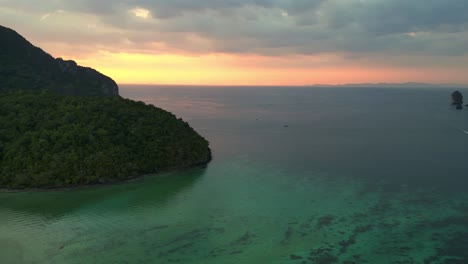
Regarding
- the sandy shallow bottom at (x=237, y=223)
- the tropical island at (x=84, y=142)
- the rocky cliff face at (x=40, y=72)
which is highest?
the rocky cliff face at (x=40, y=72)

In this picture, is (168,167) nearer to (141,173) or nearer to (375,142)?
(141,173)

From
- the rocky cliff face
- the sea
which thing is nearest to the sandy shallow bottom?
the sea

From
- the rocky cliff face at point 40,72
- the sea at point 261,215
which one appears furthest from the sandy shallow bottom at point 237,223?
the rocky cliff face at point 40,72

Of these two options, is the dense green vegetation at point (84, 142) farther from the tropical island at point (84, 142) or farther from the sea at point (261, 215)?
the sea at point (261, 215)

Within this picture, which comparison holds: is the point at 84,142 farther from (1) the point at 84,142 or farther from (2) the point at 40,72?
(2) the point at 40,72

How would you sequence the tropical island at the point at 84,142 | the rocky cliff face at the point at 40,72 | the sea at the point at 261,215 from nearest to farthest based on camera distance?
the sea at the point at 261,215 → the tropical island at the point at 84,142 → the rocky cliff face at the point at 40,72

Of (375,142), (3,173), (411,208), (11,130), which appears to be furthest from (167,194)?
(375,142)

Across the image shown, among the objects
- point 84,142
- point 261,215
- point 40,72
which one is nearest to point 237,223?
point 261,215
